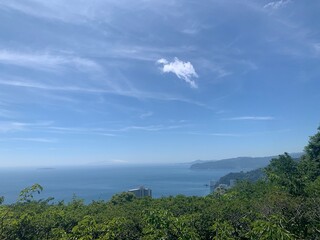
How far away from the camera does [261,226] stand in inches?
168

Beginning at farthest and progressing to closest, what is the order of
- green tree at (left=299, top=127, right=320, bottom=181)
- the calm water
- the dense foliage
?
the calm water
green tree at (left=299, top=127, right=320, bottom=181)
the dense foliage

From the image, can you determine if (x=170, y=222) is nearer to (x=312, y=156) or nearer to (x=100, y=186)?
(x=312, y=156)

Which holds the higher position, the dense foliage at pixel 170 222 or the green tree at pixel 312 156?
the green tree at pixel 312 156

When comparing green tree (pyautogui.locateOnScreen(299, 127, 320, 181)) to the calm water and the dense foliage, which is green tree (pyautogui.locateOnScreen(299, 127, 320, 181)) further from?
the calm water

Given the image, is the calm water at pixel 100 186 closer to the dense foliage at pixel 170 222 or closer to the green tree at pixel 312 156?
the green tree at pixel 312 156

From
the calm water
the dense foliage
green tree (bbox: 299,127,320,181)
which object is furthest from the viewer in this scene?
the calm water

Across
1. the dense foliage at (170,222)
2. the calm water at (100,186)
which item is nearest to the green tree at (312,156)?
the dense foliage at (170,222)

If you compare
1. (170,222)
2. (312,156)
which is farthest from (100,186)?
(170,222)

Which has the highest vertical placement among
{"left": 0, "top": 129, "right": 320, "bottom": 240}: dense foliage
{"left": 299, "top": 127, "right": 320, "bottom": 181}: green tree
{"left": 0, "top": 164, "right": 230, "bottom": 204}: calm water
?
{"left": 299, "top": 127, "right": 320, "bottom": 181}: green tree

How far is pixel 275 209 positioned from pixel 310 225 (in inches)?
35.2

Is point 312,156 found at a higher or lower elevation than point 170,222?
higher

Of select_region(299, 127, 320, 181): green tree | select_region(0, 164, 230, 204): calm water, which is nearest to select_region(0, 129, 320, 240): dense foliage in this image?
select_region(299, 127, 320, 181): green tree

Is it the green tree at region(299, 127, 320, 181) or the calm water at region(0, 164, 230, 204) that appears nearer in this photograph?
the green tree at region(299, 127, 320, 181)

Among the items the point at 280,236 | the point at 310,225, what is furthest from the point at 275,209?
the point at 280,236
